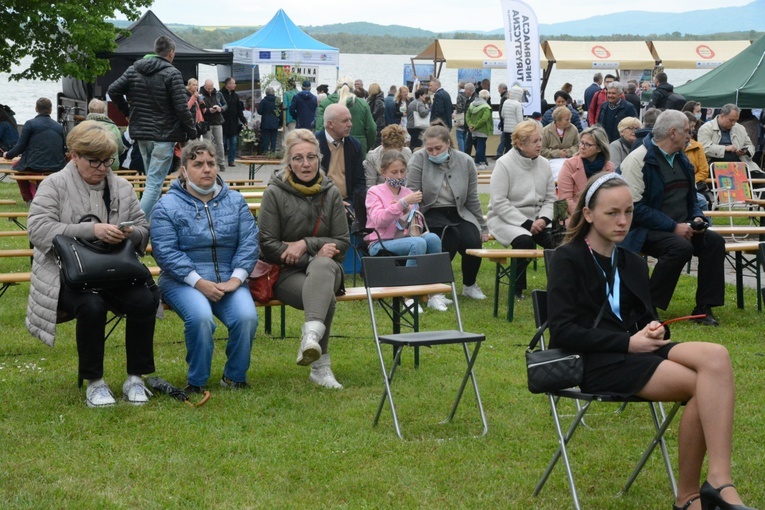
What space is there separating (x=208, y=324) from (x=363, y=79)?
5553 cm

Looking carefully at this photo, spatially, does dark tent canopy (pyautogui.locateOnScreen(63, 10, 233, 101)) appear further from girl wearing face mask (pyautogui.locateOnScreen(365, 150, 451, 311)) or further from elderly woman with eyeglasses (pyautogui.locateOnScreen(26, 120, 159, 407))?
elderly woman with eyeglasses (pyautogui.locateOnScreen(26, 120, 159, 407))

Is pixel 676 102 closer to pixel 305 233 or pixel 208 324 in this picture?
pixel 305 233

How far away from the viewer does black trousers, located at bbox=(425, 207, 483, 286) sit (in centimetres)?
895

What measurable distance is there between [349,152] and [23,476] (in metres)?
5.22

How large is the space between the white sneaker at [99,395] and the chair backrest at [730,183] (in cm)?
916

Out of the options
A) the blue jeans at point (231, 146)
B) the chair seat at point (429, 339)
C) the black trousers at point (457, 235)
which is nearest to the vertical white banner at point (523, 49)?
the blue jeans at point (231, 146)

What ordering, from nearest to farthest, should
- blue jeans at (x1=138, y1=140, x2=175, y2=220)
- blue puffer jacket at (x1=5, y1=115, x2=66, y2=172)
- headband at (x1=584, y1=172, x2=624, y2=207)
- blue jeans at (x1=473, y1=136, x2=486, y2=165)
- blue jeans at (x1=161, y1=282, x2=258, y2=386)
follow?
headband at (x1=584, y1=172, x2=624, y2=207) < blue jeans at (x1=161, y1=282, x2=258, y2=386) < blue jeans at (x1=138, y1=140, x2=175, y2=220) < blue puffer jacket at (x1=5, y1=115, x2=66, y2=172) < blue jeans at (x1=473, y1=136, x2=486, y2=165)

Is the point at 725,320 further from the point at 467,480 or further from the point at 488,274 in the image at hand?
the point at 467,480

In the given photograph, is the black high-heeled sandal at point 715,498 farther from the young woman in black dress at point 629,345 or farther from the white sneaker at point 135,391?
the white sneaker at point 135,391

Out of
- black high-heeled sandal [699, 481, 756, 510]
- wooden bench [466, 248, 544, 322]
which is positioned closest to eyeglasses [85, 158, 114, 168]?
wooden bench [466, 248, 544, 322]

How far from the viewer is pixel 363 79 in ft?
198

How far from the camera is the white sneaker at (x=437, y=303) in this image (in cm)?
850

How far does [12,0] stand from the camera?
766 inches

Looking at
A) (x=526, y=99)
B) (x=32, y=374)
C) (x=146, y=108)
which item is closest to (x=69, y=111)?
(x=526, y=99)
